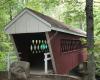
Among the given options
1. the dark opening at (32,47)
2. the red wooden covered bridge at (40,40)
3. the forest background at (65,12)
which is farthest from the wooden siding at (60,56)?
the forest background at (65,12)

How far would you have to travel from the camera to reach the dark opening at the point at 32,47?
15228 millimetres

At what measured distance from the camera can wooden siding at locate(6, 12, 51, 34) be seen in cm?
1270

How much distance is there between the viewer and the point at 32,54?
55.2ft

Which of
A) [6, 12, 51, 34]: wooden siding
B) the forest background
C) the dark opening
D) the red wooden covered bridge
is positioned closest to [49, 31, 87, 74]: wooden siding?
the red wooden covered bridge

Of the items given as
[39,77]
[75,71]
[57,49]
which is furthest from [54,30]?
[75,71]

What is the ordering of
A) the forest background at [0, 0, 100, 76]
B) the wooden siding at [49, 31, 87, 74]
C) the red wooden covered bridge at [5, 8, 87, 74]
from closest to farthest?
1. the forest background at [0, 0, 100, 76]
2. the red wooden covered bridge at [5, 8, 87, 74]
3. the wooden siding at [49, 31, 87, 74]

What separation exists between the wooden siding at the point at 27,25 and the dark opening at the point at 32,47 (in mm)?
1117

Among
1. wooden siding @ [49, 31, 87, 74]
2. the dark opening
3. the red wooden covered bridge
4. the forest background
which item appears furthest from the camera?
the dark opening

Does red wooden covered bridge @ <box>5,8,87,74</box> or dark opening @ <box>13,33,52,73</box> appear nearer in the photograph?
red wooden covered bridge @ <box>5,8,87,74</box>

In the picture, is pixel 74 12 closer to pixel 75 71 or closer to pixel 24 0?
pixel 75 71

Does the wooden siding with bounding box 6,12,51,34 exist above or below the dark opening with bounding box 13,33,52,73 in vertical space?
above

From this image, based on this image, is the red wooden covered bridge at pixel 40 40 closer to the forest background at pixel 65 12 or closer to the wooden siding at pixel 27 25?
the wooden siding at pixel 27 25

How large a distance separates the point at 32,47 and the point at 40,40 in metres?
0.80

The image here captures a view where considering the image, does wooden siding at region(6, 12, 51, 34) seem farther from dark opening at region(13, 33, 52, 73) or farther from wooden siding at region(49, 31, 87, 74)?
dark opening at region(13, 33, 52, 73)
